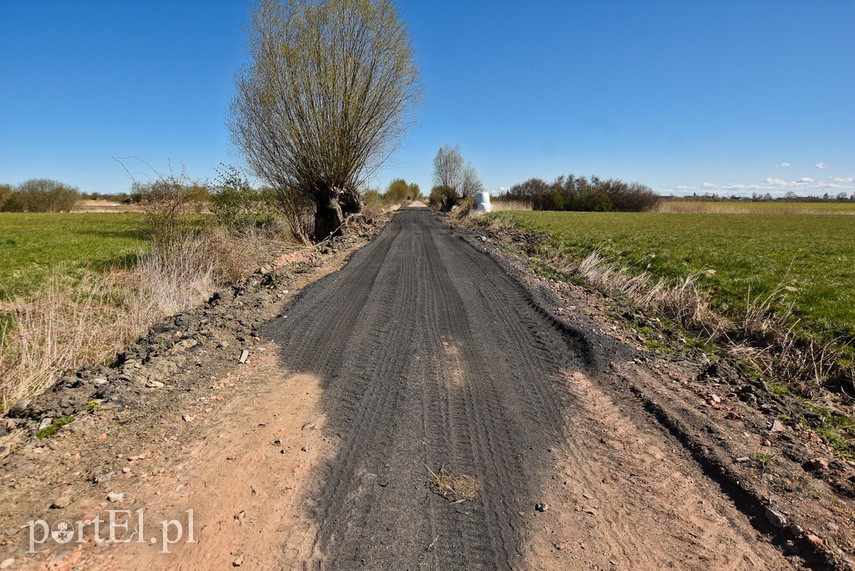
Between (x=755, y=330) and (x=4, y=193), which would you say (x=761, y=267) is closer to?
(x=755, y=330)

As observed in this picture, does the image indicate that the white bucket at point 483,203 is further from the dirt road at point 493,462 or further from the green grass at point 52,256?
the dirt road at point 493,462

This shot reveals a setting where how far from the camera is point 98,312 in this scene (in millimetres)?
6617

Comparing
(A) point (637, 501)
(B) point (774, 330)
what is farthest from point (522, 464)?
(B) point (774, 330)

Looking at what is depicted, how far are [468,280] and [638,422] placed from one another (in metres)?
6.28

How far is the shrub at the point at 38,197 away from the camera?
5212 centimetres

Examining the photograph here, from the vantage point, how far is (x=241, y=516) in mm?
2713

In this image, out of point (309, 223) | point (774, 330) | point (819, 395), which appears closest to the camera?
point (819, 395)

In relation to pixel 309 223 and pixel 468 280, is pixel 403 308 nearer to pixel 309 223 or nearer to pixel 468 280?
pixel 468 280

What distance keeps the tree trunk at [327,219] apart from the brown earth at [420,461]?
14.9 metres

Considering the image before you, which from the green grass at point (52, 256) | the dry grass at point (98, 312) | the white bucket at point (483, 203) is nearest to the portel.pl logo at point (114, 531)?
the dry grass at point (98, 312)

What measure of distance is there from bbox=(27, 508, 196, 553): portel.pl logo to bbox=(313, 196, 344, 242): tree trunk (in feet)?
59.5

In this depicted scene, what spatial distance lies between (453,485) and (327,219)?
62.3ft

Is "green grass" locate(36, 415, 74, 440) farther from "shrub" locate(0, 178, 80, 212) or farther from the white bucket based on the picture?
"shrub" locate(0, 178, 80, 212)

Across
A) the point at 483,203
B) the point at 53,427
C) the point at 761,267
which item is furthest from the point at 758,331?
the point at 483,203
